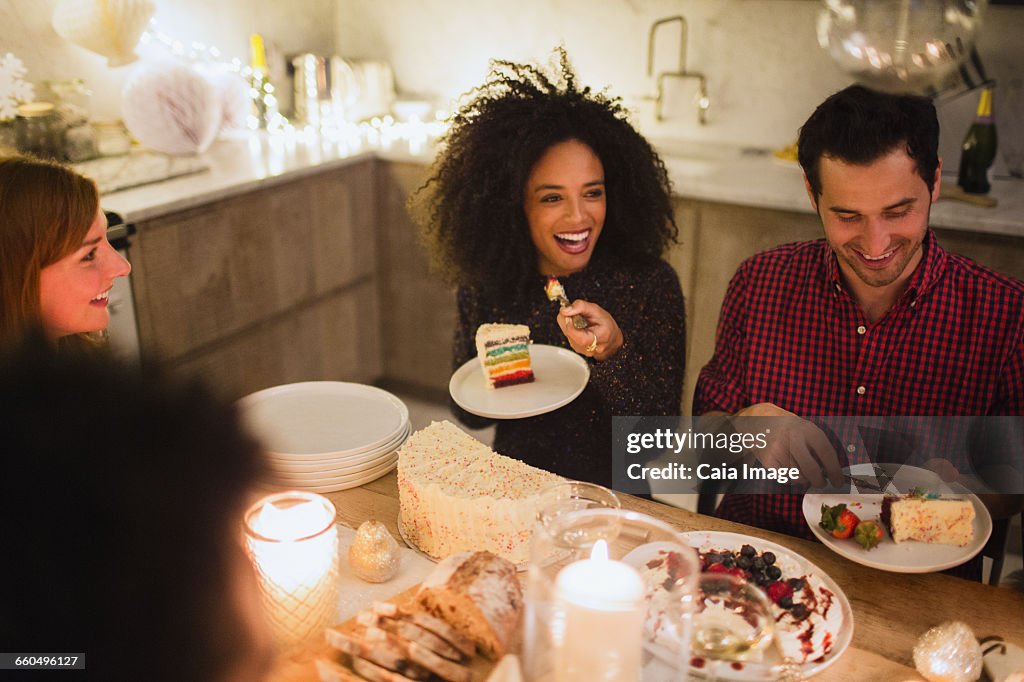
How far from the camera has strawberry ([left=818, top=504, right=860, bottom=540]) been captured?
1198 millimetres

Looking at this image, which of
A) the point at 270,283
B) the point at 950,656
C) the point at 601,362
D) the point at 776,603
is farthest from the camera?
the point at 270,283

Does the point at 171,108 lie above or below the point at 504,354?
above

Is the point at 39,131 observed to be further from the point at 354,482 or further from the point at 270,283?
the point at 354,482

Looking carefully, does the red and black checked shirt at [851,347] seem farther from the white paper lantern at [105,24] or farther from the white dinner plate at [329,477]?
the white paper lantern at [105,24]

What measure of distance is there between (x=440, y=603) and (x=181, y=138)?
8.47 feet

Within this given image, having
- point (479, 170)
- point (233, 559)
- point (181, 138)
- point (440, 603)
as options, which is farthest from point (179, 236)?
point (233, 559)

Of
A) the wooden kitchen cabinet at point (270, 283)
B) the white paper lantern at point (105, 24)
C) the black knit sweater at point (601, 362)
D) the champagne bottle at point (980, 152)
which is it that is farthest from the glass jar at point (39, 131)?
the champagne bottle at point (980, 152)

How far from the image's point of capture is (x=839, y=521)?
1201 millimetres

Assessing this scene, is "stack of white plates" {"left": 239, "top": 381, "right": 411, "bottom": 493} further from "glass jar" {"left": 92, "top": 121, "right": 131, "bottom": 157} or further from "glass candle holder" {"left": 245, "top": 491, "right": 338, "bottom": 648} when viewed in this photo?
"glass jar" {"left": 92, "top": 121, "right": 131, "bottom": 157}

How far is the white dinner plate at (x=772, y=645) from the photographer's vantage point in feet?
2.99

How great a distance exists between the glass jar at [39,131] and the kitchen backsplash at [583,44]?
37 centimetres

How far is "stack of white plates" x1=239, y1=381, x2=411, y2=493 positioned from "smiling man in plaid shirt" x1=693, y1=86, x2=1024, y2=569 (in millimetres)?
662

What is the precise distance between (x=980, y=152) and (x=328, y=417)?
92.1 inches

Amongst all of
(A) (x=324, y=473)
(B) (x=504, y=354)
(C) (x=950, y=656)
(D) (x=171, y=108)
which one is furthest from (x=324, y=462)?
(D) (x=171, y=108)
